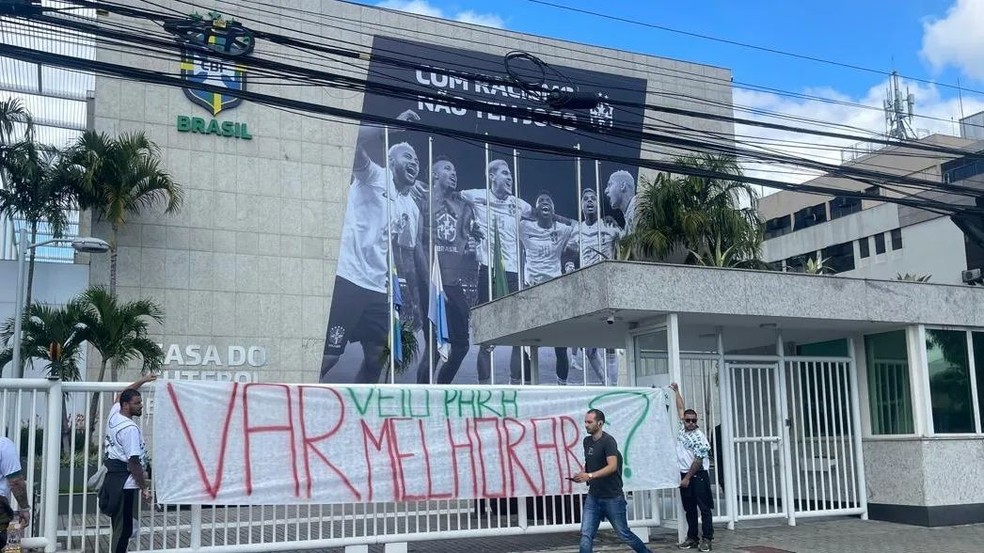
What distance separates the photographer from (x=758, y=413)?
1501 centimetres

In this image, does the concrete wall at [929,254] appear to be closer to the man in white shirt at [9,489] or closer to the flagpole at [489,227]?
the flagpole at [489,227]

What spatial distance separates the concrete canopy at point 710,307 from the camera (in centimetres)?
1270

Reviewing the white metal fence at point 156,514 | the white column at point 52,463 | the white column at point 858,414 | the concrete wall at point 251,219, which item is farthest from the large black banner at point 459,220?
the white column at point 52,463

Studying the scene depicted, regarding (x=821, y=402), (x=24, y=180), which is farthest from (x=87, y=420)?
(x=24, y=180)

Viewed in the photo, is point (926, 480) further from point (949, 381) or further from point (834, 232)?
point (834, 232)

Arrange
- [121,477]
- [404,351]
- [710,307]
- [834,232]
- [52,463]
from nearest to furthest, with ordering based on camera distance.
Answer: [121,477], [52,463], [710,307], [404,351], [834,232]

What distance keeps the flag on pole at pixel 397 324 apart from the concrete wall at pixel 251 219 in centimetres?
189

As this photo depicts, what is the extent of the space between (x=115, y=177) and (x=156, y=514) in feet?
52.6

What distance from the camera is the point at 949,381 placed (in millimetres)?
15180

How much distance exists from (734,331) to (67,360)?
15.1m

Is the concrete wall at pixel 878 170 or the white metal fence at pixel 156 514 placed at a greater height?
the concrete wall at pixel 878 170

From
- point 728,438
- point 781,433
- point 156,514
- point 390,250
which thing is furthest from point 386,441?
point 390,250

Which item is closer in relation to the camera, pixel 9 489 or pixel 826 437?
pixel 9 489

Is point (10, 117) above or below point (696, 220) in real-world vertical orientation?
above
